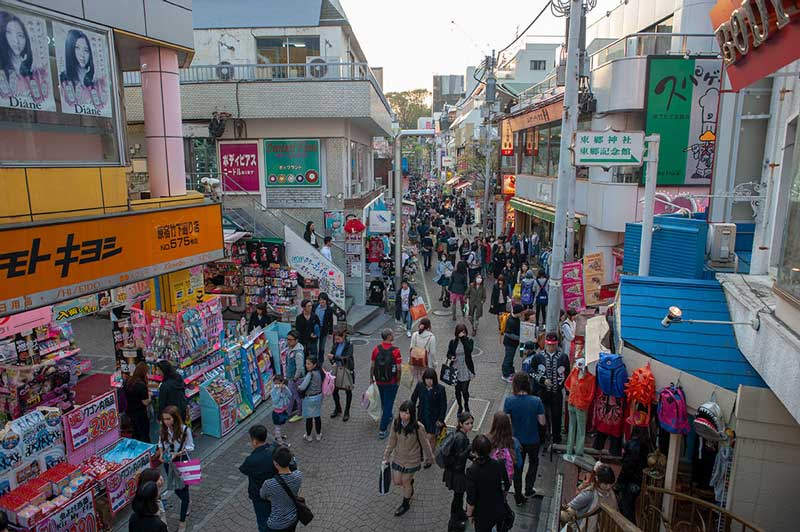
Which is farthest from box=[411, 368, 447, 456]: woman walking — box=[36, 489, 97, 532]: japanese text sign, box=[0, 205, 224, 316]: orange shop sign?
box=[0, 205, 224, 316]: orange shop sign

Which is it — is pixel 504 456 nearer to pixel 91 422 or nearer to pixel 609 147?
pixel 91 422

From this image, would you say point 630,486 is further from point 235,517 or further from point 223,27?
point 223,27

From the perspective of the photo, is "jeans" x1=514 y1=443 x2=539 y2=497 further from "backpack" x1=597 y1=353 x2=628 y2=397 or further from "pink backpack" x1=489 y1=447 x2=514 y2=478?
"backpack" x1=597 y1=353 x2=628 y2=397

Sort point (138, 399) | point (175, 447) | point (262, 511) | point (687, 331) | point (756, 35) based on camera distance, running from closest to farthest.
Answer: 1. point (756, 35)
2. point (262, 511)
3. point (687, 331)
4. point (175, 447)
5. point (138, 399)

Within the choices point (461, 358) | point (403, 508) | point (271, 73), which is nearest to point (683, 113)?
point (461, 358)

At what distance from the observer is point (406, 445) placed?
6.88 m

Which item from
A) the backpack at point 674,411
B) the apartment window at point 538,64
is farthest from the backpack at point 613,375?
the apartment window at point 538,64

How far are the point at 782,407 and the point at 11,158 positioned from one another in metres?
9.37

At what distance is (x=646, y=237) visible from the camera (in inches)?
365

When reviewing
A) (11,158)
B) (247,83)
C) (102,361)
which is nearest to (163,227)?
(11,158)

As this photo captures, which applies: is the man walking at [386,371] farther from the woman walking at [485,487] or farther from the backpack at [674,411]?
the backpack at [674,411]

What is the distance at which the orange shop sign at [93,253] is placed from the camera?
251 inches

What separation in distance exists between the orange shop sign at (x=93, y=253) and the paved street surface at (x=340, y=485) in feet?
10.2

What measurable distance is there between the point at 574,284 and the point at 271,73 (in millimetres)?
11841
